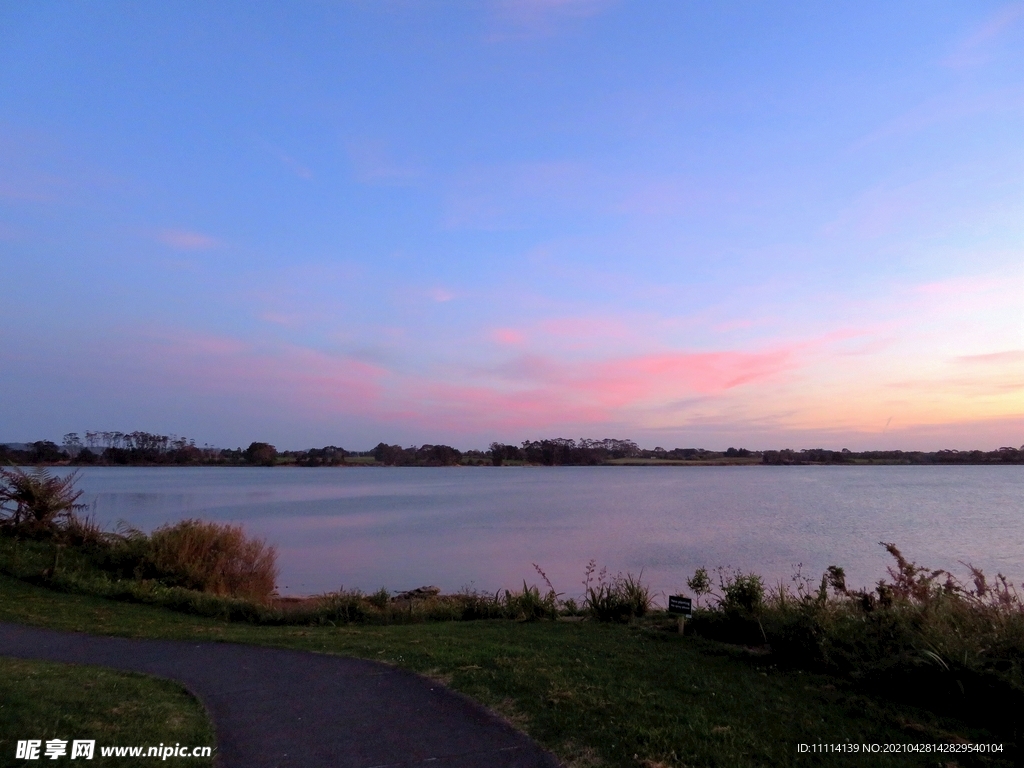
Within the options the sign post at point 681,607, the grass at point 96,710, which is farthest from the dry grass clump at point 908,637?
the grass at point 96,710

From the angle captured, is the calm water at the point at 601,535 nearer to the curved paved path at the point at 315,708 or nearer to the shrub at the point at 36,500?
the shrub at the point at 36,500

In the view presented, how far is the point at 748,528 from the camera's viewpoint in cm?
3647

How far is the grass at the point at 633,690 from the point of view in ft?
17.9

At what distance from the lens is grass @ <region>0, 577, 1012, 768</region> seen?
5469 mm

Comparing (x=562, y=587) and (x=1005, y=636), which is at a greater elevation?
(x=1005, y=636)

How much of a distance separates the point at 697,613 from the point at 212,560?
12.2 meters

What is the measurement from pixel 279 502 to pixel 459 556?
39333 millimetres

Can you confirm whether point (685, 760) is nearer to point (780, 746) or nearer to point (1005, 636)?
point (780, 746)

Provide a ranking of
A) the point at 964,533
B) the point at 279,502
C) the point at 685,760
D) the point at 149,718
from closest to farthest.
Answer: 1. the point at 685,760
2. the point at 149,718
3. the point at 964,533
4. the point at 279,502

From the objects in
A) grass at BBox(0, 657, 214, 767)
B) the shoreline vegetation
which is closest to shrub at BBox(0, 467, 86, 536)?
the shoreline vegetation

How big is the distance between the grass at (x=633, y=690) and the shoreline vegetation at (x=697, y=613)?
8 cm

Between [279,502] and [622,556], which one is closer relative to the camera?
[622,556]

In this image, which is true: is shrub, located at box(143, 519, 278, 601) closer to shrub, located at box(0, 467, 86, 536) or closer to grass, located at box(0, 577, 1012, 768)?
shrub, located at box(0, 467, 86, 536)

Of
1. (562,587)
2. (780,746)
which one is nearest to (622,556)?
(562,587)
